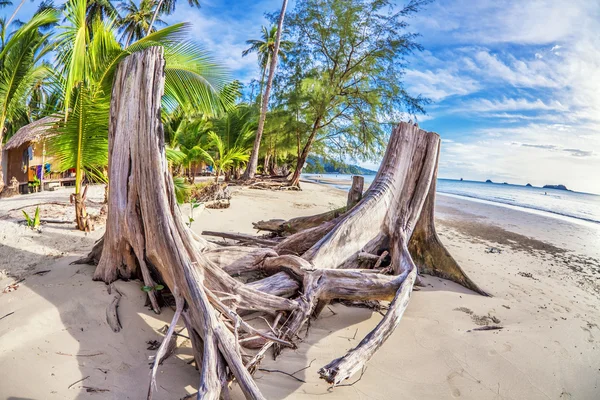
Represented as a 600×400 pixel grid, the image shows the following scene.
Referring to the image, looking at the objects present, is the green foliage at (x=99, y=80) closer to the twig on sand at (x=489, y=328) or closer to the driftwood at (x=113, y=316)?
the driftwood at (x=113, y=316)

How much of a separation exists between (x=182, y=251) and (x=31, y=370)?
1.10 metres

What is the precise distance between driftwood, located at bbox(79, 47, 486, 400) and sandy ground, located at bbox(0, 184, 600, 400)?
0.23 metres

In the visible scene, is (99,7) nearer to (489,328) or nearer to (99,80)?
(99,80)

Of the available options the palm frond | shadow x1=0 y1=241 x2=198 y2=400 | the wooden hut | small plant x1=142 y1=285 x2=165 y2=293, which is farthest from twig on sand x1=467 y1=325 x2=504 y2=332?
the wooden hut

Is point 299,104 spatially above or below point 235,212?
above

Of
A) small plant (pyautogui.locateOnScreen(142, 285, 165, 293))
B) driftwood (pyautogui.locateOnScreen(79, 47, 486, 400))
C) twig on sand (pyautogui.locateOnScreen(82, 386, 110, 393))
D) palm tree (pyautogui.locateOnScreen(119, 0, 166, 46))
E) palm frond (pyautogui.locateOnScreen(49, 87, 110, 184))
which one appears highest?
palm tree (pyautogui.locateOnScreen(119, 0, 166, 46))

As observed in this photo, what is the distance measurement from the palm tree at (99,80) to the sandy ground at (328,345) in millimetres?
1465

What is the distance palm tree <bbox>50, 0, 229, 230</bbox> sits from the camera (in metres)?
3.94

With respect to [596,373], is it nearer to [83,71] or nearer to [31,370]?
[31,370]

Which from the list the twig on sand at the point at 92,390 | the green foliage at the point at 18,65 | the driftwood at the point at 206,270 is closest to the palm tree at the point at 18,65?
the green foliage at the point at 18,65

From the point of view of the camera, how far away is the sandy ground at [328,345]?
1.95 m

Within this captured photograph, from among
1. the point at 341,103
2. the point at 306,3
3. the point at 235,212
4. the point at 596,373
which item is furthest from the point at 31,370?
the point at 306,3

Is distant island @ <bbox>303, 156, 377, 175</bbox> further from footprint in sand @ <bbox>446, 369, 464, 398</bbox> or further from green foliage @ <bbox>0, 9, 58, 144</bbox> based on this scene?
footprint in sand @ <bbox>446, 369, 464, 398</bbox>

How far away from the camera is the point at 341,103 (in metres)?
16.0
